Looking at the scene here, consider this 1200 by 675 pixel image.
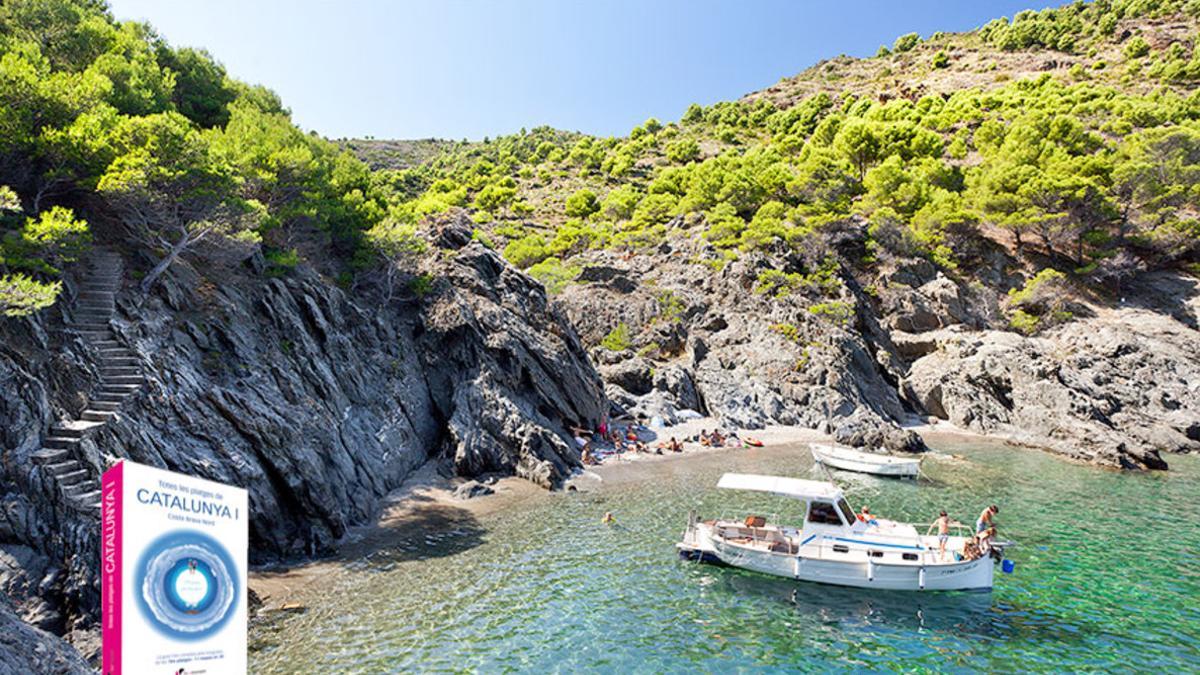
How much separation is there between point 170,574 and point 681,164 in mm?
138204

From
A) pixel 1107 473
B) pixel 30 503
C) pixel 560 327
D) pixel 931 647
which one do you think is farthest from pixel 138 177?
pixel 1107 473

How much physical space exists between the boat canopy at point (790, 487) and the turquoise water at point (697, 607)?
11.4 ft

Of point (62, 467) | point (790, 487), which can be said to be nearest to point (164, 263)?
point (62, 467)

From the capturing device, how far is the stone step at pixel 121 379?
2100cm

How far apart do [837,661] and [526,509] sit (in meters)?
17.5

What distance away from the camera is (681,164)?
Result: 443 feet

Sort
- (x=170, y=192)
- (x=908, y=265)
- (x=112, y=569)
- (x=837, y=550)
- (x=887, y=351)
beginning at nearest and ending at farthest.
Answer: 1. (x=112, y=569)
2. (x=837, y=550)
3. (x=170, y=192)
4. (x=887, y=351)
5. (x=908, y=265)

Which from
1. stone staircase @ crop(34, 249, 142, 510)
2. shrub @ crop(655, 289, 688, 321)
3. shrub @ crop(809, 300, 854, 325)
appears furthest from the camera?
shrub @ crop(655, 289, 688, 321)

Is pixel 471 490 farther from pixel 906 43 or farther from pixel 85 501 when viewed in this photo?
pixel 906 43

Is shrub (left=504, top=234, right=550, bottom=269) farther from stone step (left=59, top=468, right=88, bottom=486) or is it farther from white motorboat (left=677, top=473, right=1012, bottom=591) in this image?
stone step (left=59, top=468, right=88, bottom=486)

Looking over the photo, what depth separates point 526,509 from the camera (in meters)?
30.9

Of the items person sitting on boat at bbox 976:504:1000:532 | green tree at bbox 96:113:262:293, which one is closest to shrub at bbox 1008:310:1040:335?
person sitting on boat at bbox 976:504:1000:532

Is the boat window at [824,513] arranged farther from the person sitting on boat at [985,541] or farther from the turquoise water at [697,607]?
the person sitting on boat at [985,541]

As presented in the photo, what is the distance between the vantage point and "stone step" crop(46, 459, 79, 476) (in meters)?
16.9
